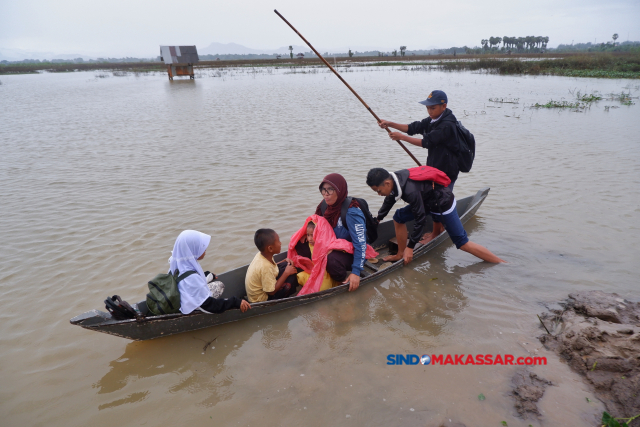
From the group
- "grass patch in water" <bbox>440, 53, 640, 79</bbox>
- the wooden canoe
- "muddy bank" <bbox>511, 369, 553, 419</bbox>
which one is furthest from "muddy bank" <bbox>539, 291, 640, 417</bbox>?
"grass patch in water" <bbox>440, 53, 640, 79</bbox>

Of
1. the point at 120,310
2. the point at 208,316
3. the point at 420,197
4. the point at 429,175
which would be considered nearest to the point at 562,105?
the point at 429,175

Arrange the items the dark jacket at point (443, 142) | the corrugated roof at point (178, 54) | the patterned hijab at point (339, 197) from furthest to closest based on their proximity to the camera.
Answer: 1. the corrugated roof at point (178, 54)
2. the dark jacket at point (443, 142)
3. the patterned hijab at point (339, 197)

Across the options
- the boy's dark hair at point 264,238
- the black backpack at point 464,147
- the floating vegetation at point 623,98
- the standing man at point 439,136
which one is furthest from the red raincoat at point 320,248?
the floating vegetation at point 623,98

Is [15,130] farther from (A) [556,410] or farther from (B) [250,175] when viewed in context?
(A) [556,410]

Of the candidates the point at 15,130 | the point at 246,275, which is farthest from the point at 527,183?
the point at 15,130

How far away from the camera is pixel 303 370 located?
9.91 feet

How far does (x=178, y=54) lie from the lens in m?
30.7

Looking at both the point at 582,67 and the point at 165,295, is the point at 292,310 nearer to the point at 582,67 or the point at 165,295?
the point at 165,295

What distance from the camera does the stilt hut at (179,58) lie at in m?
30.2

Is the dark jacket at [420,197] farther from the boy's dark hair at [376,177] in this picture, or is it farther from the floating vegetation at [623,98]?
the floating vegetation at [623,98]

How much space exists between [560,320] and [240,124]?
37.7 feet

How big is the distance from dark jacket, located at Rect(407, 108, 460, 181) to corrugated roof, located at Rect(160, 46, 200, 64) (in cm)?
3051

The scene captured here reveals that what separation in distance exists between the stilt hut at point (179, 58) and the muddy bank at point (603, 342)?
32119mm

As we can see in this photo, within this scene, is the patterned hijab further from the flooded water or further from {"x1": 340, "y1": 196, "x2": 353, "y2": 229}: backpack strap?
the flooded water
